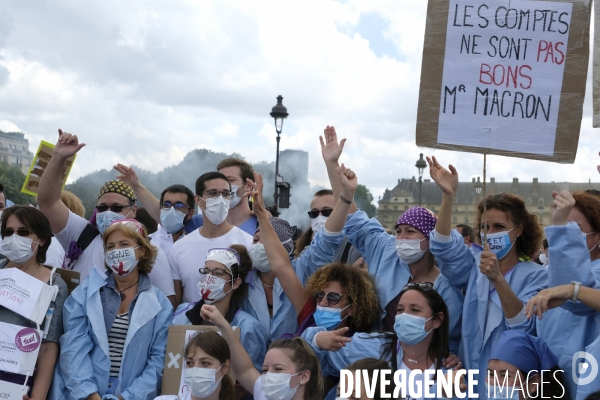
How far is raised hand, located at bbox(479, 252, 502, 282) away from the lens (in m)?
4.37

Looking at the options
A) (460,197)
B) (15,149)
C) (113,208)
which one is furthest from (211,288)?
(15,149)

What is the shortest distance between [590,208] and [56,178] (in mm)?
3950

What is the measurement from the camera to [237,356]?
15.6 feet

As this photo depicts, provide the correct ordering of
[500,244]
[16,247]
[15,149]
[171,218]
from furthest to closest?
[15,149] < [171,218] < [16,247] < [500,244]

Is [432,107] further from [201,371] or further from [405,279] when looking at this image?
[201,371]

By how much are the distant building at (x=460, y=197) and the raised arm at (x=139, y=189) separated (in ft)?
179

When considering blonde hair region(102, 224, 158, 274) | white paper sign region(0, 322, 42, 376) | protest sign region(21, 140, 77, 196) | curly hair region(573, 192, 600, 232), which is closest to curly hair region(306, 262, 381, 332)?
blonde hair region(102, 224, 158, 274)

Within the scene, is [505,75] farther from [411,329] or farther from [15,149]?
[15,149]

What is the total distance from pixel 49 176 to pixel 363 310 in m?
2.71

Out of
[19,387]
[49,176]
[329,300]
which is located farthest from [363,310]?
[49,176]

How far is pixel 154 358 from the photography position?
5004 mm

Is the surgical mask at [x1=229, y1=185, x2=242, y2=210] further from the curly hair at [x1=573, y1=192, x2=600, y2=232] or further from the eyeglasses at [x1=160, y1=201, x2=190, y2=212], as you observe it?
the curly hair at [x1=573, y1=192, x2=600, y2=232]

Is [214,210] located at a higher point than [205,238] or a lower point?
higher

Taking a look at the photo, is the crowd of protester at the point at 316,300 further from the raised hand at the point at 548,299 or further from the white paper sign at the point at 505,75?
the white paper sign at the point at 505,75
